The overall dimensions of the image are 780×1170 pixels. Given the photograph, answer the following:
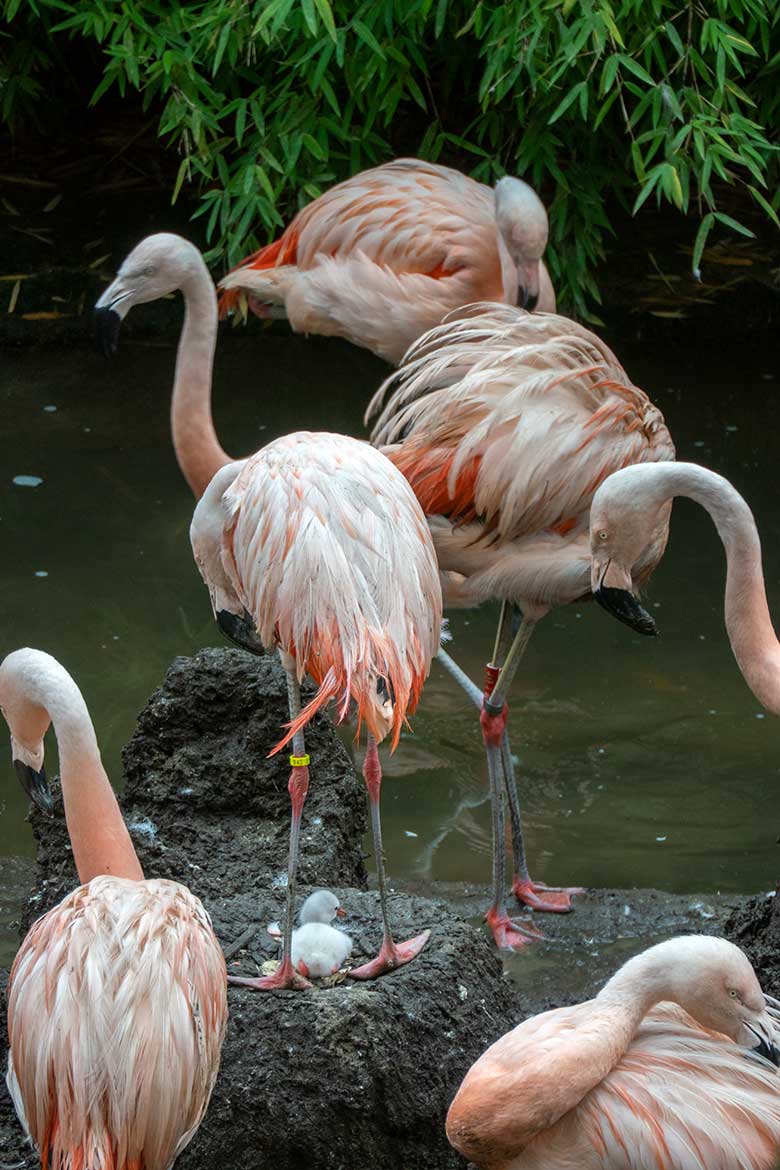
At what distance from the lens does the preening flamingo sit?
13.6ft

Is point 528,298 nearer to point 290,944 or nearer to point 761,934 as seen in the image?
point 761,934

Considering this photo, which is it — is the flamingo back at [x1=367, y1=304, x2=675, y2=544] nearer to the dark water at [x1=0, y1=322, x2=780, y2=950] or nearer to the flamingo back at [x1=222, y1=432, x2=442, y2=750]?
the flamingo back at [x1=222, y1=432, x2=442, y2=750]

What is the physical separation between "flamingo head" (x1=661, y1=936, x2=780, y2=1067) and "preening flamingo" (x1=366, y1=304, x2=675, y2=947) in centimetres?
132

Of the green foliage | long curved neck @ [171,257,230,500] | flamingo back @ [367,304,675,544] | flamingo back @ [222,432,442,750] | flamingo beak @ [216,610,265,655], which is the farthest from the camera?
the green foliage

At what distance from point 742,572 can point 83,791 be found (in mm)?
1570

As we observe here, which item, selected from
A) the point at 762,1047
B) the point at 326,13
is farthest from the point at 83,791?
the point at 326,13

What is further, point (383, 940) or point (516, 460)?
point (516, 460)

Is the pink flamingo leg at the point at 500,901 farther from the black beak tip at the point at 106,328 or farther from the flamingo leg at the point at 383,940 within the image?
the black beak tip at the point at 106,328

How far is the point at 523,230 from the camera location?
5.34m

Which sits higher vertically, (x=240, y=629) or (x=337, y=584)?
(x=337, y=584)

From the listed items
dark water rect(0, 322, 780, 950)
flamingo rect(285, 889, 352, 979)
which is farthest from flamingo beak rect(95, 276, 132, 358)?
flamingo rect(285, 889, 352, 979)

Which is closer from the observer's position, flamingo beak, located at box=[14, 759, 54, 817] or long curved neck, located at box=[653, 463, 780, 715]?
flamingo beak, located at box=[14, 759, 54, 817]

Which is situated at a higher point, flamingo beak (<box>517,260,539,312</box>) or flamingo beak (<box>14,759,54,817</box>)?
flamingo beak (<box>517,260,539,312</box>)

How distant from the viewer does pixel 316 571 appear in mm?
3096
